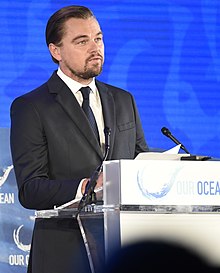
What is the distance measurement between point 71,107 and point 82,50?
264 mm

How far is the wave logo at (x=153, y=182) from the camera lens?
2.00 m

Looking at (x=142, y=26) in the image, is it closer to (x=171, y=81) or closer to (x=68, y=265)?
(x=171, y=81)

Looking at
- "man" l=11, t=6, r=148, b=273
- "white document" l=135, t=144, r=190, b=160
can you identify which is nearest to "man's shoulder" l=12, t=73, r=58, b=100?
"man" l=11, t=6, r=148, b=273

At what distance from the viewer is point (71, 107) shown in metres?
2.67

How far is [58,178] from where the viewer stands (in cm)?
258

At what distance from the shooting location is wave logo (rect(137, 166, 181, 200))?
2.00 meters

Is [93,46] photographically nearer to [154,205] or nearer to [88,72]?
[88,72]

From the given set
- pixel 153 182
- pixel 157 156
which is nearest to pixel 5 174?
pixel 157 156

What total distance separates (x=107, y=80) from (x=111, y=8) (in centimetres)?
42

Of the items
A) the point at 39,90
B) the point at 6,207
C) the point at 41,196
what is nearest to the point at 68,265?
the point at 41,196

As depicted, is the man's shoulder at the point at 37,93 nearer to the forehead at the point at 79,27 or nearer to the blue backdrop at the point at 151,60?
the forehead at the point at 79,27

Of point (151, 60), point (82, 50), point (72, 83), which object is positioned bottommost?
point (72, 83)

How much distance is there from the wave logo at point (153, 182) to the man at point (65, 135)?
1.24 feet

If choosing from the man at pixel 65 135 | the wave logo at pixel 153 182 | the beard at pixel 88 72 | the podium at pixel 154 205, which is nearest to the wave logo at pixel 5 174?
the man at pixel 65 135
